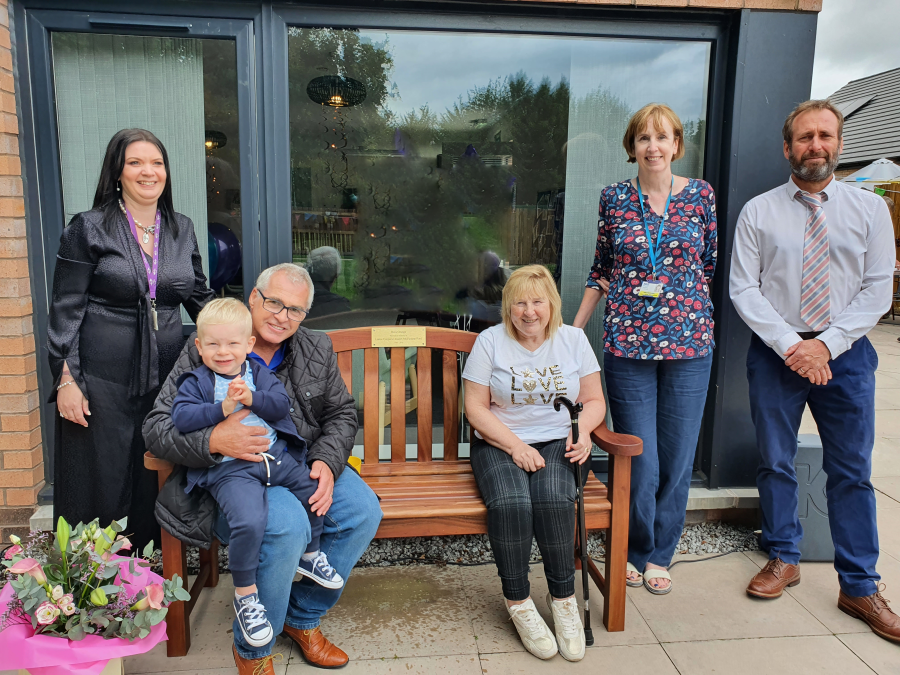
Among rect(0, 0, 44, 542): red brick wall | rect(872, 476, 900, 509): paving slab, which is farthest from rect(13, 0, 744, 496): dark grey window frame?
rect(872, 476, 900, 509): paving slab

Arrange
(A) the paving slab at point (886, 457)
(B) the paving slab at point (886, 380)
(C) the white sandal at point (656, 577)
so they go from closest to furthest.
→ (C) the white sandal at point (656, 577)
(A) the paving slab at point (886, 457)
(B) the paving slab at point (886, 380)

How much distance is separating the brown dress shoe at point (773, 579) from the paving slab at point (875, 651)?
0.29m

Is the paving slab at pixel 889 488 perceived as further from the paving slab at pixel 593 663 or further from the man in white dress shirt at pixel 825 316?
the paving slab at pixel 593 663

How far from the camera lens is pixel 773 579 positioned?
9.15 feet

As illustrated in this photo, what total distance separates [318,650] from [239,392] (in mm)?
976

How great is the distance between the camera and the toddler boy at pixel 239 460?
2.03 m

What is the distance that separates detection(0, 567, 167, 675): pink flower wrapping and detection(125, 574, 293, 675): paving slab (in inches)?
22.4

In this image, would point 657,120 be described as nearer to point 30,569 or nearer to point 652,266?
point 652,266

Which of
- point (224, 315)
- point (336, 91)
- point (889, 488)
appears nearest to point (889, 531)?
point (889, 488)

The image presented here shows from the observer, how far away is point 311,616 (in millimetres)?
2311

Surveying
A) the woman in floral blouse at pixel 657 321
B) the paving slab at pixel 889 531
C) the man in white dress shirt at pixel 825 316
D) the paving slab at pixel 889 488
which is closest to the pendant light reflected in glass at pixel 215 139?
the woman in floral blouse at pixel 657 321

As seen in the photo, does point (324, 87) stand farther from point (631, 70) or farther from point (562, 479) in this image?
point (562, 479)

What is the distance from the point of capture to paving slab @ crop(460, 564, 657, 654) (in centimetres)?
248

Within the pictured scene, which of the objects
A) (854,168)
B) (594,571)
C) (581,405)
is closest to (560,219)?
(581,405)
